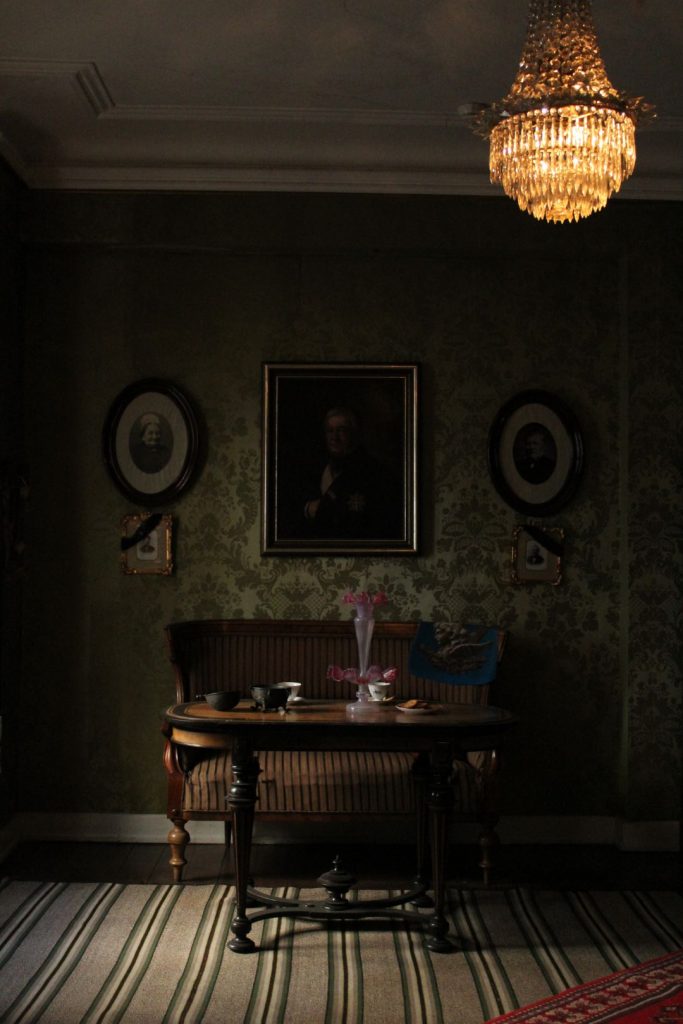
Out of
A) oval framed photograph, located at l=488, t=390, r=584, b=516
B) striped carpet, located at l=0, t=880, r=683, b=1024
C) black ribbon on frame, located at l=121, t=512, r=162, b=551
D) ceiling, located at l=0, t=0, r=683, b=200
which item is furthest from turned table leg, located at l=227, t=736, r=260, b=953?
ceiling, located at l=0, t=0, r=683, b=200

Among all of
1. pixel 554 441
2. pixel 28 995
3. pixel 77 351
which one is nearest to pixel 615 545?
pixel 554 441

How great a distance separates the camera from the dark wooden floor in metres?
4.75

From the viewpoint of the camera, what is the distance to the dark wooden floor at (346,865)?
475 centimetres

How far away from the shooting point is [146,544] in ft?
18.0

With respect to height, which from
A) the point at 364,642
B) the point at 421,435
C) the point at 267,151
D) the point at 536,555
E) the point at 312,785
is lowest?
the point at 312,785

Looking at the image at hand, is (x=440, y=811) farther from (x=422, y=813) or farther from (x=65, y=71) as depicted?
(x=65, y=71)

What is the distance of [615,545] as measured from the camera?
18.1 ft

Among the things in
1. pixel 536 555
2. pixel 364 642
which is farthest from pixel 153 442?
pixel 536 555

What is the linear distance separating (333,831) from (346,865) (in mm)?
531

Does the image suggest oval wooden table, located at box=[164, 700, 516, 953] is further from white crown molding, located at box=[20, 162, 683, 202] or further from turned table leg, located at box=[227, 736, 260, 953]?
white crown molding, located at box=[20, 162, 683, 202]

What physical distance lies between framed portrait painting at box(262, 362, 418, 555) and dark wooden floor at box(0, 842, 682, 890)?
57.7 inches

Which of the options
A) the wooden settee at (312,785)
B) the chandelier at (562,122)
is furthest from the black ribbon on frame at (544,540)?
the chandelier at (562,122)

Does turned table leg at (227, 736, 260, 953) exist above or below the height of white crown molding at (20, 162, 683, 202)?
below

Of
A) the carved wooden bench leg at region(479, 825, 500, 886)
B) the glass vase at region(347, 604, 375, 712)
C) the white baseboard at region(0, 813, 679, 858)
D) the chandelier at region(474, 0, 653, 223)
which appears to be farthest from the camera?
the white baseboard at region(0, 813, 679, 858)
